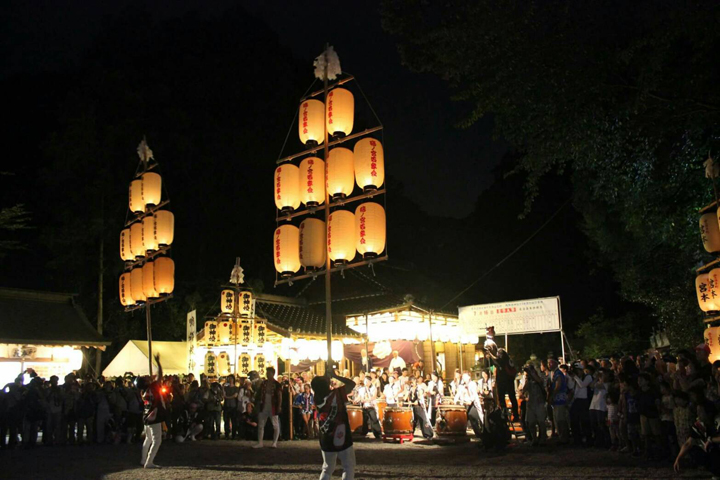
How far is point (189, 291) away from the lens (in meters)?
31.1

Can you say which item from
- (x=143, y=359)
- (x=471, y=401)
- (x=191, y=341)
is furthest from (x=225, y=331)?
(x=471, y=401)

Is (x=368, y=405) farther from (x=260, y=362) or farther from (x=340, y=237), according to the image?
(x=260, y=362)

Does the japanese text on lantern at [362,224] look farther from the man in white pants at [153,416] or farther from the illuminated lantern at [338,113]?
the man in white pants at [153,416]

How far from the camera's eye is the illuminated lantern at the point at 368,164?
42.7 ft

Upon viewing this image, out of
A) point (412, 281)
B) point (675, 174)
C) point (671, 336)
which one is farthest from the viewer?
point (412, 281)

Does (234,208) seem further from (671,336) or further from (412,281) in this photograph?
(671,336)

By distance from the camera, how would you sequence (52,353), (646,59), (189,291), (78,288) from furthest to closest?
(189,291)
(78,288)
(52,353)
(646,59)

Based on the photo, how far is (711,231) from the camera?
1085 cm

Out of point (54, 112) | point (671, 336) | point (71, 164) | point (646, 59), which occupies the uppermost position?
point (54, 112)

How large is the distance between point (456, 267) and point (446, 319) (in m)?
16.0

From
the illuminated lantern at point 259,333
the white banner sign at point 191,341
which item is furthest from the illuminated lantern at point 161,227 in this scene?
the illuminated lantern at point 259,333

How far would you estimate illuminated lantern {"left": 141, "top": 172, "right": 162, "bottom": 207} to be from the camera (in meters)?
18.6

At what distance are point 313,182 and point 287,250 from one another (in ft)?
5.71

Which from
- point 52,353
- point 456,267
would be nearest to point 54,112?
point 52,353
